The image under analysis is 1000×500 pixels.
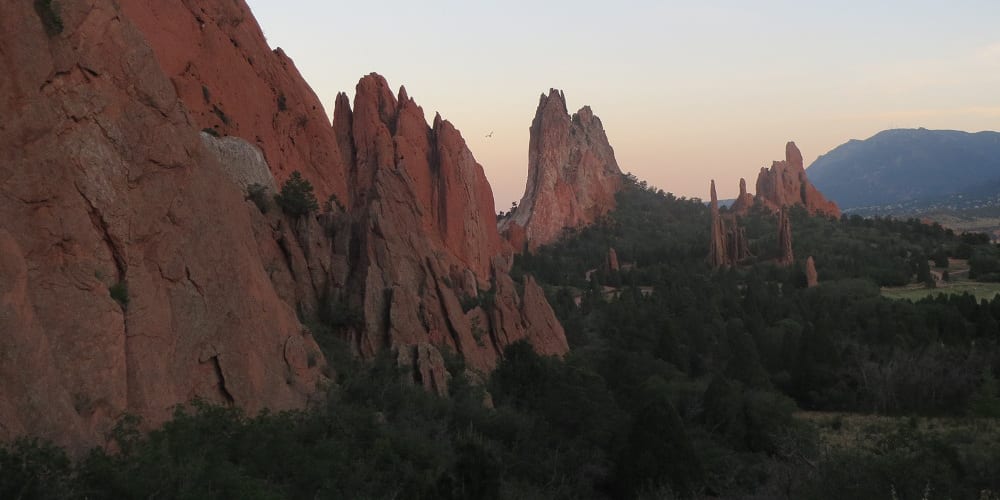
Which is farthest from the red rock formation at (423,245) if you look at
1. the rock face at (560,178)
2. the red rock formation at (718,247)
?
the rock face at (560,178)

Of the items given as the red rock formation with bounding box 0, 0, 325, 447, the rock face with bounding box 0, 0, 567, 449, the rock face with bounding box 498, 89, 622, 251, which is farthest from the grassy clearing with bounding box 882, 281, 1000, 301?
the red rock formation with bounding box 0, 0, 325, 447

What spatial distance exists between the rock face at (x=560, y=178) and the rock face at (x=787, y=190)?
1870cm

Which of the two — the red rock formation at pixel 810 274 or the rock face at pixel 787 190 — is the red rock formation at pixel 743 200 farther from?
the red rock formation at pixel 810 274

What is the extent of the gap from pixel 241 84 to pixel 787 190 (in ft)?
322

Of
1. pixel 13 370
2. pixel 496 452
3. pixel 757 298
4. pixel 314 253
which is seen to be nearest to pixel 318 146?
pixel 314 253

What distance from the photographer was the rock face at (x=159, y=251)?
1277 cm

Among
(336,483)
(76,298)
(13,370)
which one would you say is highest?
(76,298)

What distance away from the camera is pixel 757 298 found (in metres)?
60.2

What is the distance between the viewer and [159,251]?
1603 cm

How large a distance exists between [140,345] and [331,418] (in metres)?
5.44

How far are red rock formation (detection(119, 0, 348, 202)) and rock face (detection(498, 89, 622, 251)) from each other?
62.6m

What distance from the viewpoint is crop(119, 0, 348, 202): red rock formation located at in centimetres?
2777

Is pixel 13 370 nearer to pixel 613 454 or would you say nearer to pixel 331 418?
pixel 331 418

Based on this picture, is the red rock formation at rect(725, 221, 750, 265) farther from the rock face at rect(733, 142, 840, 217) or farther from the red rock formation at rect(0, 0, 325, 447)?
the red rock formation at rect(0, 0, 325, 447)
